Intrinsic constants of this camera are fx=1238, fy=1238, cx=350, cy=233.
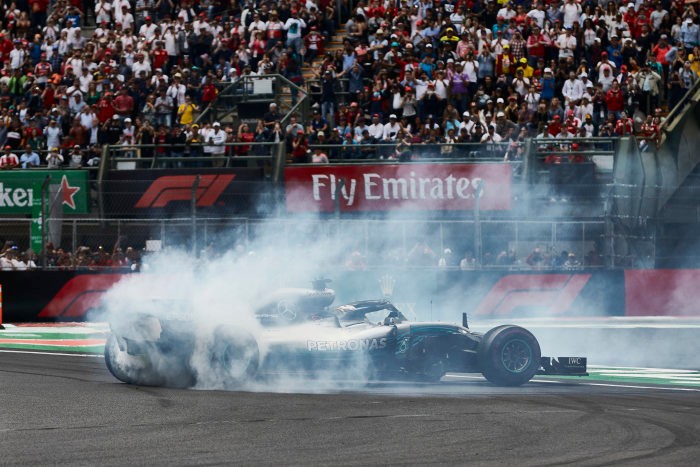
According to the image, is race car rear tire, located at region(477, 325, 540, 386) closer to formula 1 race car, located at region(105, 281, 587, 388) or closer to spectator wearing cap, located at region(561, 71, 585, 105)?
formula 1 race car, located at region(105, 281, 587, 388)

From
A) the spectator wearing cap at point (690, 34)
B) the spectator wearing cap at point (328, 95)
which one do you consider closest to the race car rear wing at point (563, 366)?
the spectator wearing cap at point (690, 34)

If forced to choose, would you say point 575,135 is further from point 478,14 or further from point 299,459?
point 299,459

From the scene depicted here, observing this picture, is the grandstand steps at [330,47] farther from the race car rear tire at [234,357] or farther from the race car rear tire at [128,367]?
the race car rear tire at [234,357]

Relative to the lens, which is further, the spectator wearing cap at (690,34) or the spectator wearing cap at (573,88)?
the spectator wearing cap at (690,34)

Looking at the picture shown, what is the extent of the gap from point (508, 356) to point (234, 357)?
299cm

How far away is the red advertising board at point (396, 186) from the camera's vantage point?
75.0ft

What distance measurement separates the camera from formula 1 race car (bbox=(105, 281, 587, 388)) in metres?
13.1

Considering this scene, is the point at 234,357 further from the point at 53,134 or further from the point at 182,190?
the point at 53,134

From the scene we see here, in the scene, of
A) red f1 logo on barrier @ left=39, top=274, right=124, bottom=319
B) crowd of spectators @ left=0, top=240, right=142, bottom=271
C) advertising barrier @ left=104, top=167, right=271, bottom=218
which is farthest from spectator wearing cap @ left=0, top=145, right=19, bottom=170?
red f1 logo on barrier @ left=39, top=274, right=124, bottom=319

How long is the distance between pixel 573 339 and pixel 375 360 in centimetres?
641

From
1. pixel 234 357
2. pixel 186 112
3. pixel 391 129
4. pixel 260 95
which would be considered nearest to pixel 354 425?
pixel 234 357

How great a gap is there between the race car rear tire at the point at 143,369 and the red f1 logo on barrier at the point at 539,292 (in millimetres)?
8579

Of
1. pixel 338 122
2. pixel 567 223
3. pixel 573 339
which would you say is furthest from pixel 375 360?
pixel 338 122

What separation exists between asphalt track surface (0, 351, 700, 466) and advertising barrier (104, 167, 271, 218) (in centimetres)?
937
